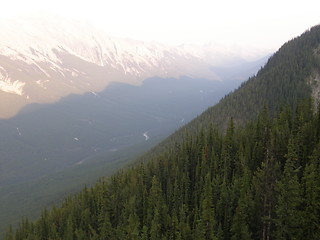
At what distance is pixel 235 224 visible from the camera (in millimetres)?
77438

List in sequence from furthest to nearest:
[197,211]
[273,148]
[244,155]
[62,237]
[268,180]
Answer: [62,237] < [244,155] < [273,148] < [197,211] < [268,180]

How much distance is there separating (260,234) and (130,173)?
87.0 meters

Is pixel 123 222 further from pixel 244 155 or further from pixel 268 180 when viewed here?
pixel 268 180

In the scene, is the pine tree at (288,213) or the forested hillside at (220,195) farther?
the forested hillside at (220,195)

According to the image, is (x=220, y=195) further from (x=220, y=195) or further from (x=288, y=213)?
(x=288, y=213)

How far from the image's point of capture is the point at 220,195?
95438 mm

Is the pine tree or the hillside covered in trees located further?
the hillside covered in trees

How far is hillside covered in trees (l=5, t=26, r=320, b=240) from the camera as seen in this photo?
6975 cm

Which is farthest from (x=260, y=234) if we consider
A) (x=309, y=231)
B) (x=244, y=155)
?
(x=244, y=155)

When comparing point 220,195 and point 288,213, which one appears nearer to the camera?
point 288,213

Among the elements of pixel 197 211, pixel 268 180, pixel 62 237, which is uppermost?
pixel 268 180

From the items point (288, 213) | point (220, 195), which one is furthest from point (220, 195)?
point (288, 213)

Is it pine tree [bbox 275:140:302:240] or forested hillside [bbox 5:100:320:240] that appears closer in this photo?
pine tree [bbox 275:140:302:240]

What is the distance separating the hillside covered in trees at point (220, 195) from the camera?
229ft
